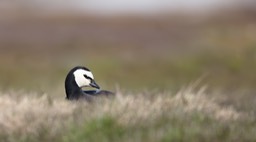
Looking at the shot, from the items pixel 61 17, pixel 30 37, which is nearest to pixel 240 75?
pixel 30 37

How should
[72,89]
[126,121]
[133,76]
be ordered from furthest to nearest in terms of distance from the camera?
[133,76] < [72,89] < [126,121]

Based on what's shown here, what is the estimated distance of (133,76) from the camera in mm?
19750

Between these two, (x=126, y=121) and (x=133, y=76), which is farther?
(x=133, y=76)

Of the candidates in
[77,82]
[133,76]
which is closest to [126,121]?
[77,82]

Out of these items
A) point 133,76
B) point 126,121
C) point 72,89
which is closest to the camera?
point 126,121

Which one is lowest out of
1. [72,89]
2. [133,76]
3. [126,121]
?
[126,121]

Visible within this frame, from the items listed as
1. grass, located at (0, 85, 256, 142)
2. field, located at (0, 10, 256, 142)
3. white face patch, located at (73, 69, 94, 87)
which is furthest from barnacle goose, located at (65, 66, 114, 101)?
grass, located at (0, 85, 256, 142)

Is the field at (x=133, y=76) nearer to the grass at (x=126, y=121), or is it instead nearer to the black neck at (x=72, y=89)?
the grass at (x=126, y=121)

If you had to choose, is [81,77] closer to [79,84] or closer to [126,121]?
[79,84]

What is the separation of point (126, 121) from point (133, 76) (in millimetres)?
12012

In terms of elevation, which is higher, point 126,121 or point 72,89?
point 72,89

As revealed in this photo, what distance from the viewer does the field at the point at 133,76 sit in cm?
766

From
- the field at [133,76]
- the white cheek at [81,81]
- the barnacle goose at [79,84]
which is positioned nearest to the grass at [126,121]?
the field at [133,76]

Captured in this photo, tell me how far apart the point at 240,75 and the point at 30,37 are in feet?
25.5
